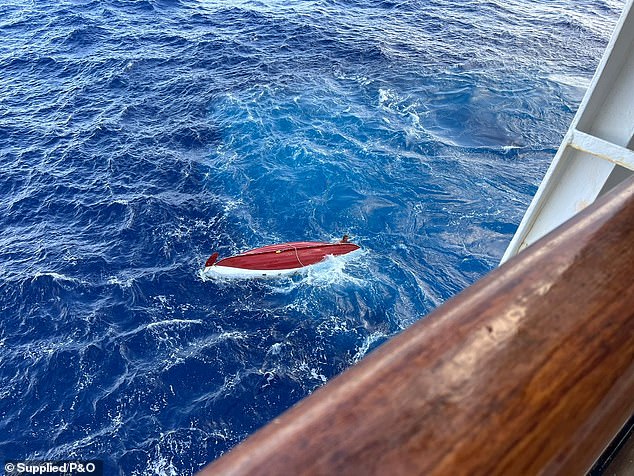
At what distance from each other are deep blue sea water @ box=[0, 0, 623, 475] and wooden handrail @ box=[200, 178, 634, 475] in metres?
13.5

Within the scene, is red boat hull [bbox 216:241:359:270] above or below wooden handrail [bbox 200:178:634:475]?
below

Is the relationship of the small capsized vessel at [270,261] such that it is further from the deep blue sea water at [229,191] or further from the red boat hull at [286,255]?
the deep blue sea water at [229,191]

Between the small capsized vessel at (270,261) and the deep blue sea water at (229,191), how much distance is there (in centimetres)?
48

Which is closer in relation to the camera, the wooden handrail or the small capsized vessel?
the wooden handrail

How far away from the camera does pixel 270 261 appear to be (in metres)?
17.3

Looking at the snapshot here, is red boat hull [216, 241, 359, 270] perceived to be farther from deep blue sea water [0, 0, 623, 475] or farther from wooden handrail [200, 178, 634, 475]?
wooden handrail [200, 178, 634, 475]

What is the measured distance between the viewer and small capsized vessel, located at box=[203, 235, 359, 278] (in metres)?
17.2

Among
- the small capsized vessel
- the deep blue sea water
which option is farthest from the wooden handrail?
the small capsized vessel

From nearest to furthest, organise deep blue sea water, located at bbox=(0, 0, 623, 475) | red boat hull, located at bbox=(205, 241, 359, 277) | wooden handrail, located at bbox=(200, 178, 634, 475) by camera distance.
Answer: wooden handrail, located at bbox=(200, 178, 634, 475)
deep blue sea water, located at bbox=(0, 0, 623, 475)
red boat hull, located at bbox=(205, 241, 359, 277)

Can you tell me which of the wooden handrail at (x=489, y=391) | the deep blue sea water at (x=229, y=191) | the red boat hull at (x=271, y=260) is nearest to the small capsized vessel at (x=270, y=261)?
the red boat hull at (x=271, y=260)

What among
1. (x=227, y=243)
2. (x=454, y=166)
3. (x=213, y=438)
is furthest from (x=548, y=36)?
(x=213, y=438)

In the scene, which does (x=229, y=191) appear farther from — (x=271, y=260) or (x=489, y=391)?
(x=489, y=391)

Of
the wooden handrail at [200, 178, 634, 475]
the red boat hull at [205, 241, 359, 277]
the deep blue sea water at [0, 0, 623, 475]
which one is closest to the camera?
the wooden handrail at [200, 178, 634, 475]

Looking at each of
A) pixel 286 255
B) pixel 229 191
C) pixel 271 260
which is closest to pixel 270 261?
pixel 271 260
